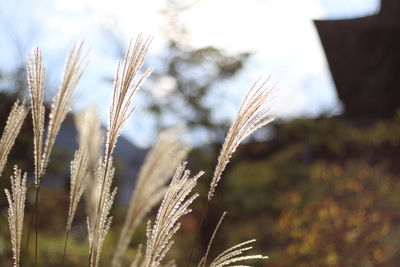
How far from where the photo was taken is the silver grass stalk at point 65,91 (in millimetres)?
1656

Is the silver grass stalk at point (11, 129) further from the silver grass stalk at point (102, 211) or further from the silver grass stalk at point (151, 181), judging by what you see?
the silver grass stalk at point (151, 181)

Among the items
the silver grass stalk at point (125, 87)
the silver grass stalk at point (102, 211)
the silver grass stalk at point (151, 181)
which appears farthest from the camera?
the silver grass stalk at point (151, 181)

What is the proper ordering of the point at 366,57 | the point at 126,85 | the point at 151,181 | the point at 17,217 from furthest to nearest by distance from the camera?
the point at 366,57 → the point at 151,181 → the point at 17,217 → the point at 126,85

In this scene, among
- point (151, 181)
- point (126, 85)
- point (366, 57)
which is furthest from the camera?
point (366, 57)

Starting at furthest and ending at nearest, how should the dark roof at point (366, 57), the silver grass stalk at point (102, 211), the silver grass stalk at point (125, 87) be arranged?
1. the dark roof at point (366, 57)
2. the silver grass stalk at point (102, 211)
3. the silver grass stalk at point (125, 87)

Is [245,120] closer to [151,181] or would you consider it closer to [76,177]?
[76,177]

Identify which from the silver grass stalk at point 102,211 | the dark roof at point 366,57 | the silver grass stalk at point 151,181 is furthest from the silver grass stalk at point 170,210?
the dark roof at point 366,57

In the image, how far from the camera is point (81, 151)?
1752mm

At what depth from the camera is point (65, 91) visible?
1.67m

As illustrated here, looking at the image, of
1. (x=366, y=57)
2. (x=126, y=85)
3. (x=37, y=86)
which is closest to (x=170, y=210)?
(x=126, y=85)

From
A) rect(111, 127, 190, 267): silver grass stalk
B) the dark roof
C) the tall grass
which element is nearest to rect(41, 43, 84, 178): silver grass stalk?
the tall grass

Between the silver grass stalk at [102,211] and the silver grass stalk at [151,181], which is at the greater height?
the silver grass stalk at [151,181]

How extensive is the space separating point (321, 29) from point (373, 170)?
1993mm

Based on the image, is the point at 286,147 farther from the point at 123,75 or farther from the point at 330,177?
the point at 123,75
